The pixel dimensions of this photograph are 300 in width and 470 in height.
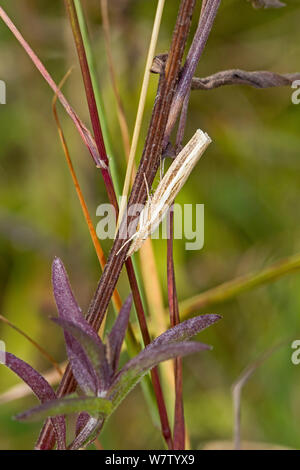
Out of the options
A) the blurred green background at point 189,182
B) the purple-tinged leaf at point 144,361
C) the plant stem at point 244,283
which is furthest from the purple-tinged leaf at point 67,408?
A: the blurred green background at point 189,182

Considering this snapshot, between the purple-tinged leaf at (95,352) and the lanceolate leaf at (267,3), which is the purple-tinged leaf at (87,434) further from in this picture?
the lanceolate leaf at (267,3)

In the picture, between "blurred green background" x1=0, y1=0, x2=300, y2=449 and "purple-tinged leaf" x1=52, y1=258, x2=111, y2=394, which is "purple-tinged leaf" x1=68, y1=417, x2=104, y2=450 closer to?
"purple-tinged leaf" x1=52, y1=258, x2=111, y2=394

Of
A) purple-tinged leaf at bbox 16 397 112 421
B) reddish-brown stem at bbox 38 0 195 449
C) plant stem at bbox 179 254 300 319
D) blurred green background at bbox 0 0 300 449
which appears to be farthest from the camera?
blurred green background at bbox 0 0 300 449

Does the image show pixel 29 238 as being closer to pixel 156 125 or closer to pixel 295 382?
pixel 295 382

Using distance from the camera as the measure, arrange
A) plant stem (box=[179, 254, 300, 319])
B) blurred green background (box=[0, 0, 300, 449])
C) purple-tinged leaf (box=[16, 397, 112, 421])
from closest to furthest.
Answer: purple-tinged leaf (box=[16, 397, 112, 421]), plant stem (box=[179, 254, 300, 319]), blurred green background (box=[0, 0, 300, 449])

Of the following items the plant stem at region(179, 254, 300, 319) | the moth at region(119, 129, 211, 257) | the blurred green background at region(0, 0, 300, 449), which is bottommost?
the moth at region(119, 129, 211, 257)

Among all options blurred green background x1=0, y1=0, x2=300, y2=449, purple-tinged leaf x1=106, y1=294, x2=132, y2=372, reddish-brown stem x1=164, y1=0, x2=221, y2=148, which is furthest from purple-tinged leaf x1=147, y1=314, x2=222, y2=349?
blurred green background x1=0, y1=0, x2=300, y2=449
